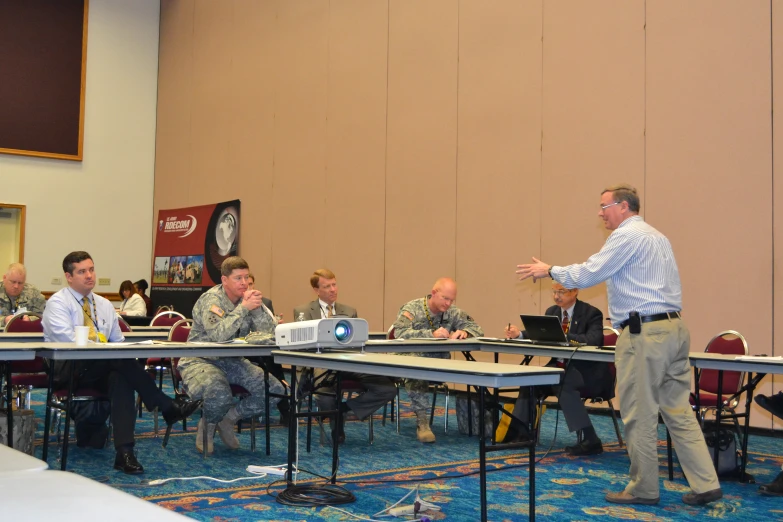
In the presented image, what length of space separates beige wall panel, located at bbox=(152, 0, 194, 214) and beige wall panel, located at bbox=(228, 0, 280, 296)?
49.1 inches

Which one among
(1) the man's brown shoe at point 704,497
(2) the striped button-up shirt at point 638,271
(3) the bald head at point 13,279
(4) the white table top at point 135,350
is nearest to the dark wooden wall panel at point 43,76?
(3) the bald head at point 13,279

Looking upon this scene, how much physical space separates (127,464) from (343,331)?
133 cm

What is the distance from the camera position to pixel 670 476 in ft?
13.8

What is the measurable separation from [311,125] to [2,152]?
202 inches

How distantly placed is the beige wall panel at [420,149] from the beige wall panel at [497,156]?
0.16m

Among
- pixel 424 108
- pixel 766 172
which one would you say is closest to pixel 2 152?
pixel 424 108

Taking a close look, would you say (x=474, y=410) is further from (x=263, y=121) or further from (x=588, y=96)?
(x=263, y=121)

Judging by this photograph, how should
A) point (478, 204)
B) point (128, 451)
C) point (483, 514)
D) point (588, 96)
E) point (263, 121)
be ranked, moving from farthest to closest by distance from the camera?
point (263, 121) < point (478, 204) < point (588, 96) < point (128, 451) < point (483, 514)

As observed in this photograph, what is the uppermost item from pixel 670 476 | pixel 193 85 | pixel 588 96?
pixel 193 85

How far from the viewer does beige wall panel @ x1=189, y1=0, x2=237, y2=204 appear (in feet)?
38.0

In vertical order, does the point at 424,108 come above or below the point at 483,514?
above

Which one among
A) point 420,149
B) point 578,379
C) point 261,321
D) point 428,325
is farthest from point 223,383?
point 420,149

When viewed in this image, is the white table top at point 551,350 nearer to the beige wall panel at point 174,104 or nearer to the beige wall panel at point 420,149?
the beige wall panel at point 420,149

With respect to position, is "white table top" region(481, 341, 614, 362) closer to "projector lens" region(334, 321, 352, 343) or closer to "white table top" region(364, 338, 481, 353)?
"white table top" region(364, 338, 481, 353)
